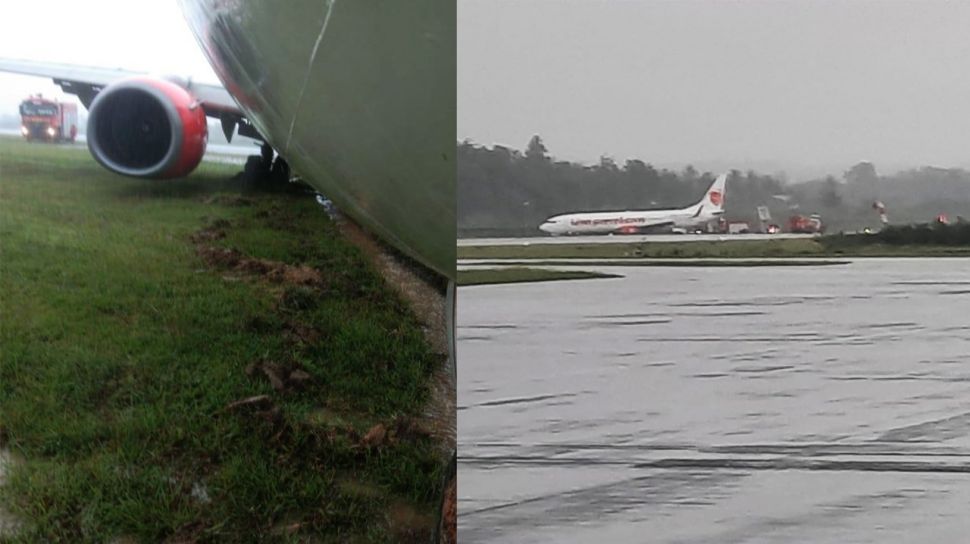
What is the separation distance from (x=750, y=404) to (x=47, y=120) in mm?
1527

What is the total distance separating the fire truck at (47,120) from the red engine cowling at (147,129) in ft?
0.16

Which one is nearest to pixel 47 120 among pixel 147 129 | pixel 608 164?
pixel 147 129

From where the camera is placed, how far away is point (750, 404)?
0.83 m

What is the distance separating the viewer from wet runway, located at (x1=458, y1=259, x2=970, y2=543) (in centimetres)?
83

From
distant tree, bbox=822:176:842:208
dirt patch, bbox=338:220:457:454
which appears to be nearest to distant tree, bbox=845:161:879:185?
distant tree, bbox=822:176:842:208

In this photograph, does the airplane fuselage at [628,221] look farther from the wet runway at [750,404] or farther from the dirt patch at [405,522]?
the dirt patch at [405,522]

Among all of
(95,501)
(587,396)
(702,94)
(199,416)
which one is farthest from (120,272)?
(702,94)

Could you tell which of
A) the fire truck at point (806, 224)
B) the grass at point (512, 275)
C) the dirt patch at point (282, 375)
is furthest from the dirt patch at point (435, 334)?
the fire truck at point (806, 224)

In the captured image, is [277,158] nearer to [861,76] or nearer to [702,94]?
[702,94]

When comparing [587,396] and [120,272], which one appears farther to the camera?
[120,272]

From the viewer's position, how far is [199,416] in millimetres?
1344

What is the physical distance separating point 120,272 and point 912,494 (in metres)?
1.49

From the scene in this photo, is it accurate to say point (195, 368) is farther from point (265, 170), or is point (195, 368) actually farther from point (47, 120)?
point (47, 120)

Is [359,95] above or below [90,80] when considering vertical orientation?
below
